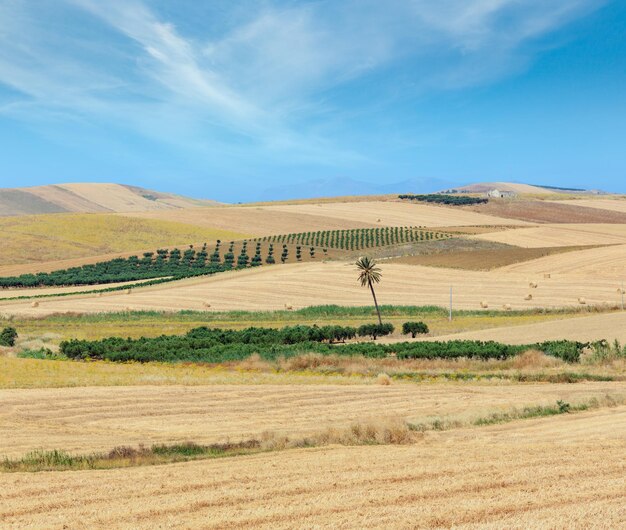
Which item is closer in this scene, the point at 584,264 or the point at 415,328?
the point at 415,328

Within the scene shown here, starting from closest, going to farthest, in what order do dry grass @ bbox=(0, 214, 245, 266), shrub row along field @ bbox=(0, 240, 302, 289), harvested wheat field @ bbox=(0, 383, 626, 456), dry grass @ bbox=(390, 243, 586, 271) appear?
1. harvested wheat field @ bbox=(0, 383, 626, 456)
2. dry grass @ bbox=(390, 243, 586, 271)
3. shrub row along field @ bbox=(0, 240, 302, 289)
4. dry grass @ bbox=(0, 214, 245, 266)

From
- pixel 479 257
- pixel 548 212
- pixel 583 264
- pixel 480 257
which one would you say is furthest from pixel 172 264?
pixel 548 212

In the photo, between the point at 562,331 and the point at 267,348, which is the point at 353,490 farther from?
the point at 562,331

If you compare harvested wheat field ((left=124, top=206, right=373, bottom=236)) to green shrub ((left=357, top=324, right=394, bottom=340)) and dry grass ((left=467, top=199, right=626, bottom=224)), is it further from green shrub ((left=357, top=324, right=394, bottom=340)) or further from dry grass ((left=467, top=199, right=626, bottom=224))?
green shrub ((left=357, top=324, right=394, bottom=340))

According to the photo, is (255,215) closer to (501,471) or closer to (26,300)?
(26,300)

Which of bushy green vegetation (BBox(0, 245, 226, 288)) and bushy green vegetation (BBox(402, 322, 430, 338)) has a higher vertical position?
bushy green vegetation (BBox(0, 245, 226, 288))

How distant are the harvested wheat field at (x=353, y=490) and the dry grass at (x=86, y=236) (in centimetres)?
10361

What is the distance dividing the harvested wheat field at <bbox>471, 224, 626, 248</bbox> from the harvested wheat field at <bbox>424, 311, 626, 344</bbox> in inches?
2206

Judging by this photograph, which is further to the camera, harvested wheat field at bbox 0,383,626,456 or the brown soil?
the brown soil

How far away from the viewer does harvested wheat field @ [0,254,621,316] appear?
71.0m

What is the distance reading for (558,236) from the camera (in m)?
121

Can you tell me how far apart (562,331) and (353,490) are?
39.6 meters

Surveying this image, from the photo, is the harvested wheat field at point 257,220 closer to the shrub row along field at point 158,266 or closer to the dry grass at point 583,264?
the shrub row along field at point 158,266

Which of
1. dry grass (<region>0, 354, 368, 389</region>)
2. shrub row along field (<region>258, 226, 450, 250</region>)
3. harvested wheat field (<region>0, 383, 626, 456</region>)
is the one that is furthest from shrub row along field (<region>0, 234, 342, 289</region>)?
harvested wheat field (<region>0, 383, 626, 456</region>)
